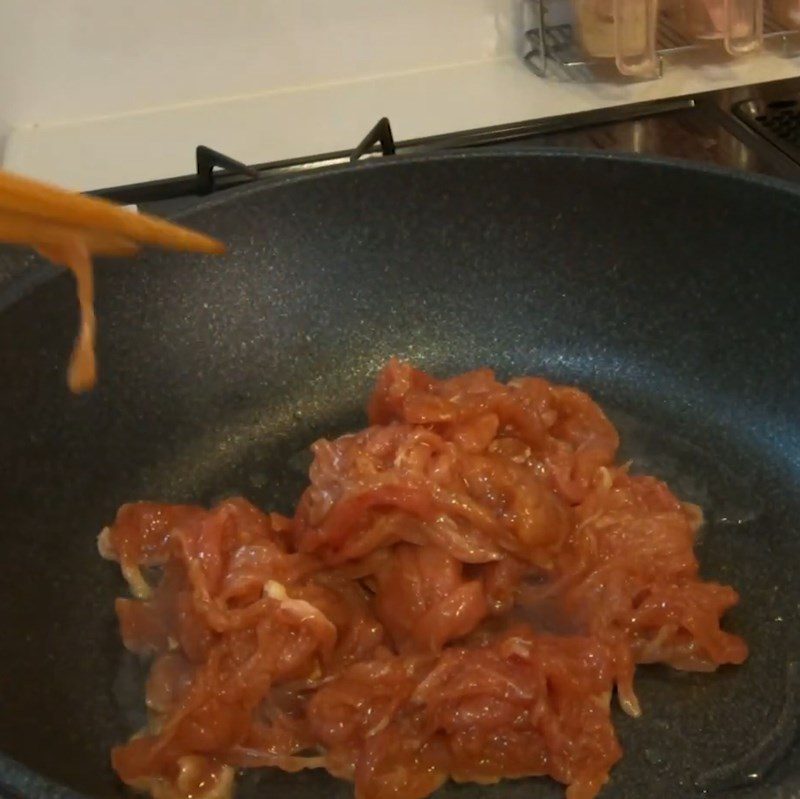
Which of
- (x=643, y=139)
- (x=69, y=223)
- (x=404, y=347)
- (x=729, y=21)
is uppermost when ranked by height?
(x=69, y=223)

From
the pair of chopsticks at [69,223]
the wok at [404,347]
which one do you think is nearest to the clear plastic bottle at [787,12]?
the wok at [404,347]

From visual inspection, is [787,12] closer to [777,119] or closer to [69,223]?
[777,119]

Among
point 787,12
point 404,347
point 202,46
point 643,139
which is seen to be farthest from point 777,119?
point 202,46

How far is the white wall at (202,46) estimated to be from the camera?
1733mm

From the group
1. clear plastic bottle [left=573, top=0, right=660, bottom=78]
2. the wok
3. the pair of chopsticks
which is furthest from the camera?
clear plastic bottle [left=573, top=0, right=660, bottom=78]

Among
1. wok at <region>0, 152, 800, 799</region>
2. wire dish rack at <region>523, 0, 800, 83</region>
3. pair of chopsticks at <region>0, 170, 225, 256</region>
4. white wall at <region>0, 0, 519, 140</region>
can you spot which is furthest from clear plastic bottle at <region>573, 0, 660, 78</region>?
pair of chopsticks at <region>0, 170, 225, 256</region>

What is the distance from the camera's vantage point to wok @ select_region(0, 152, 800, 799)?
1132 millimetres

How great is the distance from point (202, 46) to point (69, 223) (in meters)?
1.14

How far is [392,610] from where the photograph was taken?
104cm

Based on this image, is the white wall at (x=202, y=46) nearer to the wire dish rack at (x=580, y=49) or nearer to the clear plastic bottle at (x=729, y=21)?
the wire dish rack at (x=580, y=49)

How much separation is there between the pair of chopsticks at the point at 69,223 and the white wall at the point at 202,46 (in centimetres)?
106

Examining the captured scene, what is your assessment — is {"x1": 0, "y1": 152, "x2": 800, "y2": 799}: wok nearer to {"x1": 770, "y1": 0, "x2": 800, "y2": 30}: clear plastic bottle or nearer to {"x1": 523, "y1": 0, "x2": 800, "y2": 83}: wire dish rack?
{"x1": 523, "y1": 0, "x2": 800, "y2": 83}: wire dish rack

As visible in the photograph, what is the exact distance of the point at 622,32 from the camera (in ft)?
5.71

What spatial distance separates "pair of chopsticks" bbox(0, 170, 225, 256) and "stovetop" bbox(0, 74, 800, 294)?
667 mm
